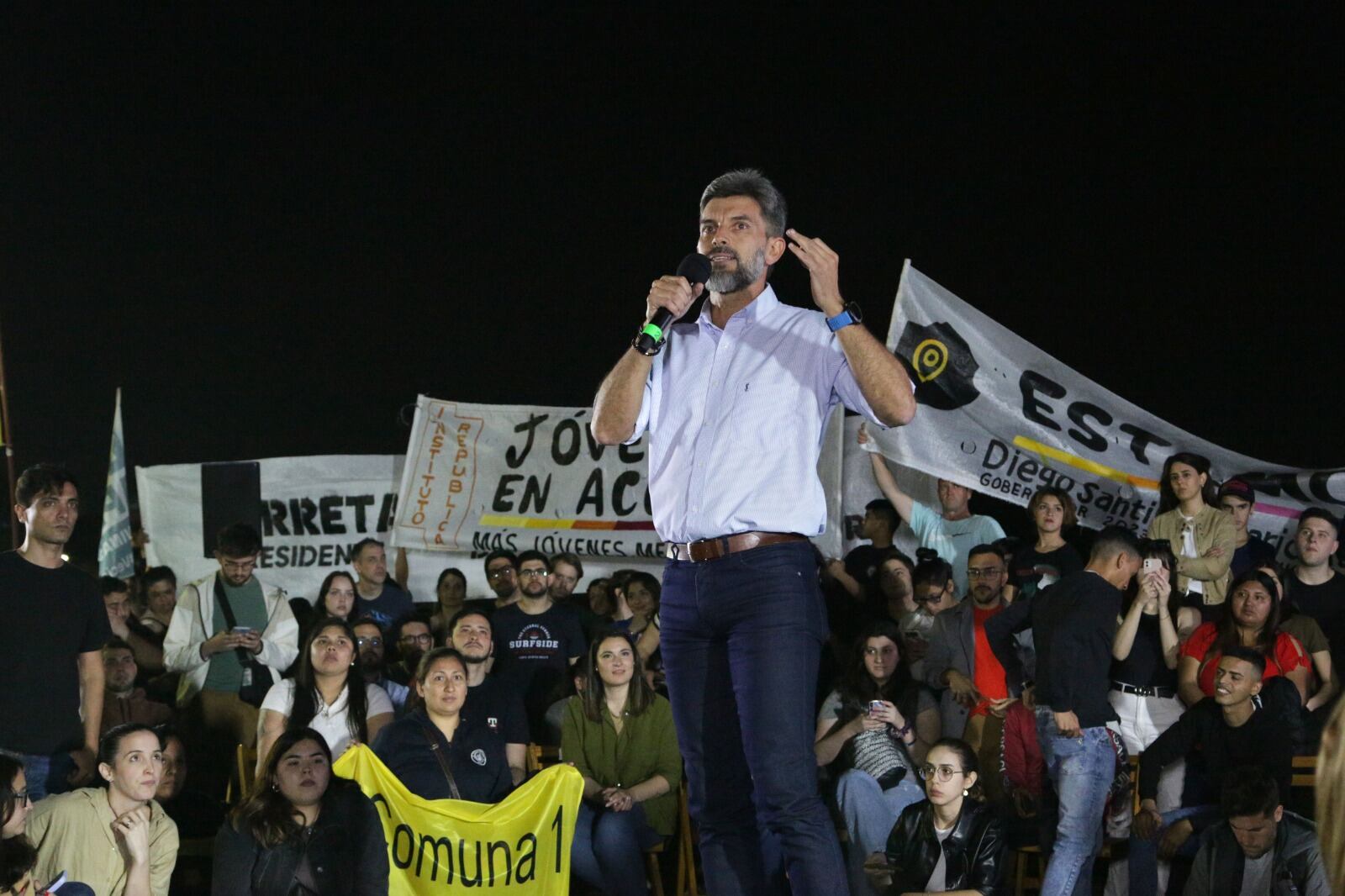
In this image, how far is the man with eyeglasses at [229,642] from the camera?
259 inches

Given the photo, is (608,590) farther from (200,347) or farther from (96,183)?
(96,183)

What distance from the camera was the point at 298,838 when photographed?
16.6 ft

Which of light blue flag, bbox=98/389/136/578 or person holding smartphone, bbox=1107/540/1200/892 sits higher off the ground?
A: light blue flag, bbox=98/389/136/578

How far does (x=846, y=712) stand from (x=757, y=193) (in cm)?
321

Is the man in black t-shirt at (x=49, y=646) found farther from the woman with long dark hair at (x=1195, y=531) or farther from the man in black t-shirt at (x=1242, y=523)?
the man in black t-shirt at (x=1242, y=523)

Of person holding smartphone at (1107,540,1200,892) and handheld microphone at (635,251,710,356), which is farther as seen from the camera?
person holding smartphone at (1107,540,1200,892)

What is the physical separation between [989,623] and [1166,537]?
1.01 metres

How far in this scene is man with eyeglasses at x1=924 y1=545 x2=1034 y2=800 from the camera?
18.9 ft

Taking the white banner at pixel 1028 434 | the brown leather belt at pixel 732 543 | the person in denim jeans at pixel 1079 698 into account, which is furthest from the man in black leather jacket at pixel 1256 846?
the brown leather belt at pixel 732 543

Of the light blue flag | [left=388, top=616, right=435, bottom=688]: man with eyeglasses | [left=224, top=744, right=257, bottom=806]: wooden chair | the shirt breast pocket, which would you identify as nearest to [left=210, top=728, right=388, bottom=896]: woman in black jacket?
[left=224, top=744, right=257, bottom=806]: wooden chair

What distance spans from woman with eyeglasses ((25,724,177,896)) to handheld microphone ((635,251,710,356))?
8.82 feet

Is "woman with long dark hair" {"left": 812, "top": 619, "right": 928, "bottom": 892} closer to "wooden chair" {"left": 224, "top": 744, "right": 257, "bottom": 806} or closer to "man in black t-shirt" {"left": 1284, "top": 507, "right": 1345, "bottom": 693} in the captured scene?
"man in black t-shirt" {"left": 1284, "top": 507, "right": 1345, "bottom": 693}

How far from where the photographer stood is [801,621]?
2.89 meters

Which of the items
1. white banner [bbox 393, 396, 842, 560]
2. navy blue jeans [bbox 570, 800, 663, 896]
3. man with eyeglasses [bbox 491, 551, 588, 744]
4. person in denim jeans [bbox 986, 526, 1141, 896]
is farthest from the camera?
white banner [bbox 393, 396, 842, 560]
